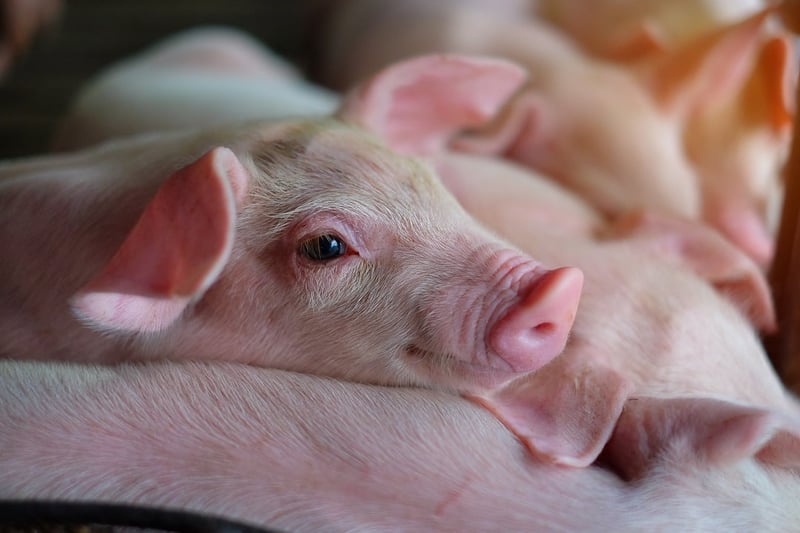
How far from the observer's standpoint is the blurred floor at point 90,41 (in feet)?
7.26

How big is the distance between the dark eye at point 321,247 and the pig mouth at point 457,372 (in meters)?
0.10

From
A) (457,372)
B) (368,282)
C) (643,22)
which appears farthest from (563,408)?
(643,22)

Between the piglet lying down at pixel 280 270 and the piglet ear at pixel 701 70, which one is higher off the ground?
the piglet lying down at pixel 280 270

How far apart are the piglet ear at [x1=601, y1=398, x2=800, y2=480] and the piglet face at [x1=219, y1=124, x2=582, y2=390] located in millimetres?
117

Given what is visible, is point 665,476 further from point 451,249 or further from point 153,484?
point 153,484

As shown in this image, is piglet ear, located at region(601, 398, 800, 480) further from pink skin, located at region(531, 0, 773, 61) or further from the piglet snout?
pink skin, located at region(531, 0, 773, 61)

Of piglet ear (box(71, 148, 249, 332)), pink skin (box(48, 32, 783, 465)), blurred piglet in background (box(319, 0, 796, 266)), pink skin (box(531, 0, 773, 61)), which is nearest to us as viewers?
piglet ear (box(71, 148, 249, 332))

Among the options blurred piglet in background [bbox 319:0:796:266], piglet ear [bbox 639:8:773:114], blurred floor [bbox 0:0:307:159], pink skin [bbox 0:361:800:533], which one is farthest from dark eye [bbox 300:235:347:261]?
blurred floor [bbox 0:0:307:159]

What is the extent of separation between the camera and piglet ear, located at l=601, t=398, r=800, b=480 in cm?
76

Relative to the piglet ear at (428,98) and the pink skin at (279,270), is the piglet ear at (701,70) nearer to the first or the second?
the piglet ear at (428,98)

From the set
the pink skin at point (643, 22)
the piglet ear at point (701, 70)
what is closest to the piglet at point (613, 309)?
the piglet ear at point (701, 70)

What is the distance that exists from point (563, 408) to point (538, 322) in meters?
0.10

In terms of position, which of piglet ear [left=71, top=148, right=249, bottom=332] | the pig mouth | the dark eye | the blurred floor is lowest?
the blurred floor

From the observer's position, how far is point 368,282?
803 millimetres
